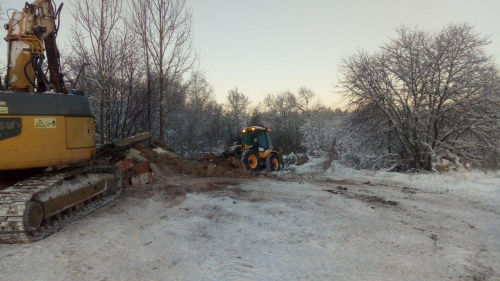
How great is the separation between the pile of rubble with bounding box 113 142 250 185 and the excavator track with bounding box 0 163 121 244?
206cm

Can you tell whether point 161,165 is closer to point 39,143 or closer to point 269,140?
point 39,143

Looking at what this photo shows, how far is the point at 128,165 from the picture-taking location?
8344 millimetres

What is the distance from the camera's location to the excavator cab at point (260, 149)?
13.2 meters

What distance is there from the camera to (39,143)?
14.6ft

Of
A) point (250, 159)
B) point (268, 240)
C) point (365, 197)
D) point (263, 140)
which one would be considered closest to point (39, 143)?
point (268, 240)

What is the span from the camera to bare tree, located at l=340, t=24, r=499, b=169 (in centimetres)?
1185

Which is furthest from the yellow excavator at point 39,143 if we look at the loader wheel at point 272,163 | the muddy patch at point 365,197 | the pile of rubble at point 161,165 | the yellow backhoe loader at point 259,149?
the loader wheel at point 272,163

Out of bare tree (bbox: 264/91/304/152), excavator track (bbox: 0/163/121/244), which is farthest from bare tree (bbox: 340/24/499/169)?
bare tree (bbox: 264/91/304/152)

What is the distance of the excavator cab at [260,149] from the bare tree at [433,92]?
14.3ft

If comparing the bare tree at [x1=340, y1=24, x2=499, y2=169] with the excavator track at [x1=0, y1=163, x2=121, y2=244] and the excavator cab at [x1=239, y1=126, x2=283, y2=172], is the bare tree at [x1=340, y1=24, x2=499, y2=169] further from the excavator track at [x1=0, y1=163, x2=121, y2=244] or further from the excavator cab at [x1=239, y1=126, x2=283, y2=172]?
the excavator track at [x1=0, y1=163, x2=121, y2=244]

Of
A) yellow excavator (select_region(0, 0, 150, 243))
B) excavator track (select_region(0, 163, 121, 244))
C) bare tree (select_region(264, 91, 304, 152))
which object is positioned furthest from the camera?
bare tree (select_region(264, 91, 304, 152))

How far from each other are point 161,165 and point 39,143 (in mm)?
5660

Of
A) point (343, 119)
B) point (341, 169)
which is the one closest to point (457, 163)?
point (341, 169)

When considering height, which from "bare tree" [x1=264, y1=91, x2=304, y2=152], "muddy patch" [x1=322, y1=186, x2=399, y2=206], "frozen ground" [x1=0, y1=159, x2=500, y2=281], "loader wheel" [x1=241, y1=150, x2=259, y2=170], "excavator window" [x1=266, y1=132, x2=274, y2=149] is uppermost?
"bare tree" [x1=264, y1=91, x2=304, y2=152]
